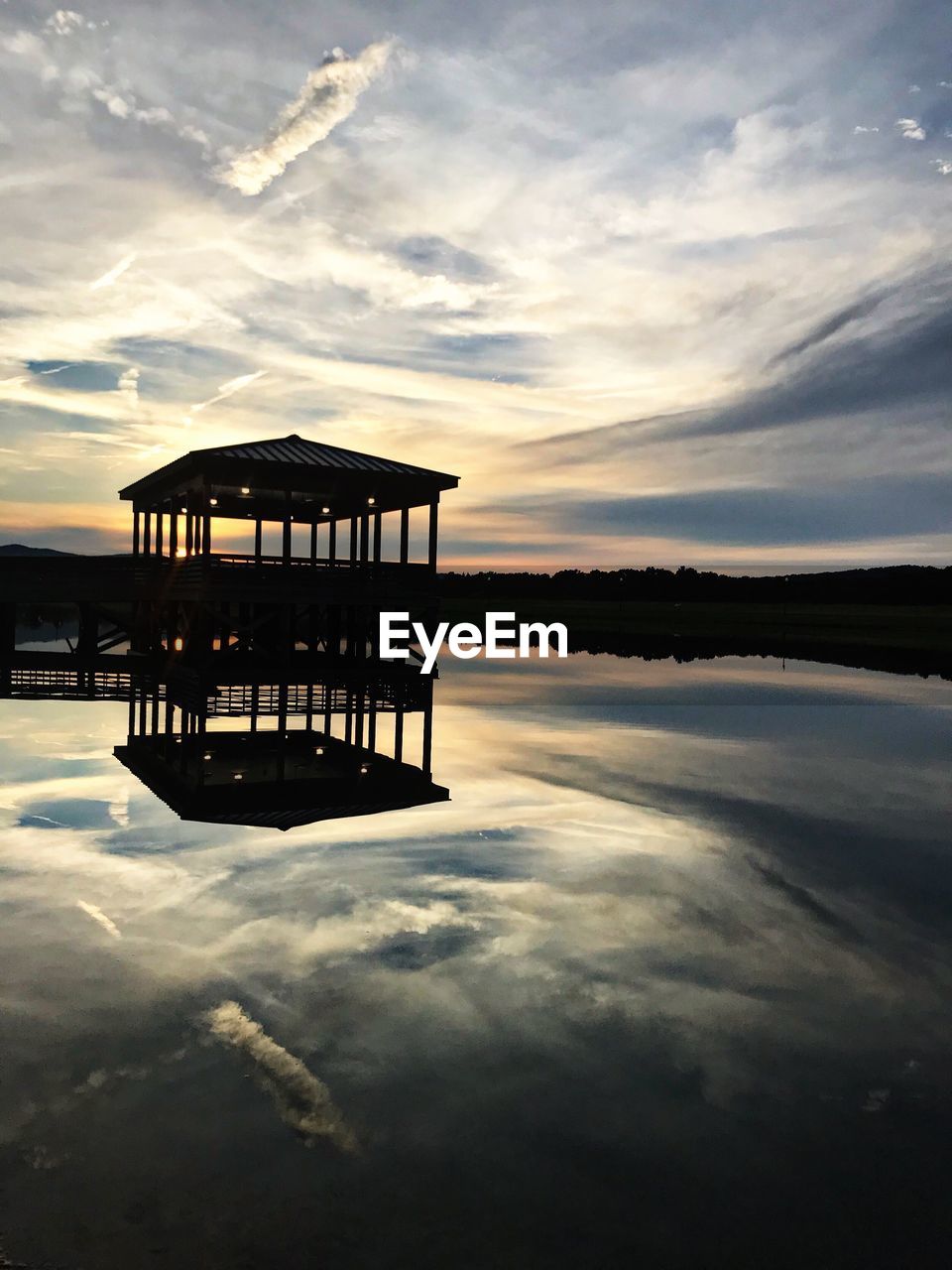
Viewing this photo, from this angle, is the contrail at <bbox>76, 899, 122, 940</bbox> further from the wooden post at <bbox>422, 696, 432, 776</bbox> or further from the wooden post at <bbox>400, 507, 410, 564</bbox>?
the wooden post at <bbox>400, 507, 410, 564</bbox>

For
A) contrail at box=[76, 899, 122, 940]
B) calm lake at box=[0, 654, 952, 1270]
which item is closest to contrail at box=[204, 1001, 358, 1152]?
calm lake at box=[0, 654, 952, 1270]

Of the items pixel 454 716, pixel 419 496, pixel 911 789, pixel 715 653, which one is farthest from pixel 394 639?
pixel 911 789

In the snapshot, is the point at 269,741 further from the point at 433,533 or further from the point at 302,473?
the point at 433,533

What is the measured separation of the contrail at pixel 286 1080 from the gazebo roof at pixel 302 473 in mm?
26123

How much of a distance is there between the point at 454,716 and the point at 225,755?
7878mm

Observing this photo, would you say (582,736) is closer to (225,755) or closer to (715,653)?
(225,755)

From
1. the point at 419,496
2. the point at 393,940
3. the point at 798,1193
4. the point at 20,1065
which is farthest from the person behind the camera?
the point at 419,496

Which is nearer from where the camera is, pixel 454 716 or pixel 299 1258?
pixel 299 1258

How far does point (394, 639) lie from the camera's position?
51469mm

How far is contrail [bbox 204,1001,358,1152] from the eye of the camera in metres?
5.20

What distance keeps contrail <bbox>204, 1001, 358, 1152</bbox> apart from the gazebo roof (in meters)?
26.1

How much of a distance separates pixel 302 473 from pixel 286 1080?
27669 mm

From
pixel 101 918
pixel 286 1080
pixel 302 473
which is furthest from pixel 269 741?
pixel 286 1080

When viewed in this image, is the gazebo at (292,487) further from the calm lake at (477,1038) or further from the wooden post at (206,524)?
the calm lake at (477,1038)
